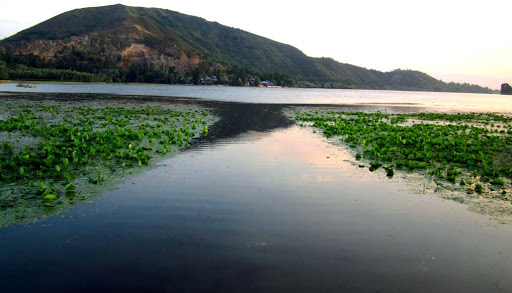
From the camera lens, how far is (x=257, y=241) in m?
7.50

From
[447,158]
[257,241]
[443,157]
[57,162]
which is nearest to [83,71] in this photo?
[57,162]

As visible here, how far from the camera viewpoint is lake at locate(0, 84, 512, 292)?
5.99 meters

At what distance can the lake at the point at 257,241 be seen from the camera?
5988mm

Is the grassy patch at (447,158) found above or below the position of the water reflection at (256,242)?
above

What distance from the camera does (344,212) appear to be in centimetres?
964

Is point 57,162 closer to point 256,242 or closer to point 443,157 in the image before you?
point 256,242

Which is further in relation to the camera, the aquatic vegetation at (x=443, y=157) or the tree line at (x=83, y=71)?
the tree line at (x=83, y=71)

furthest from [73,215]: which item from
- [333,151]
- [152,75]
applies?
[152,75]

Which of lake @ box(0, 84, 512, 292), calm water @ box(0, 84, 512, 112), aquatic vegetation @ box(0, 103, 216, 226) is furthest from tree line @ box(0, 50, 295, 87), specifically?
lake @ box(0, 84, 512, 292)

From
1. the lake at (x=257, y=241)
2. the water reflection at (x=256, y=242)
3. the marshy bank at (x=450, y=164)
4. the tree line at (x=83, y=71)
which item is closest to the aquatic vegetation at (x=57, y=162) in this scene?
the lake at (x=257, y=241)

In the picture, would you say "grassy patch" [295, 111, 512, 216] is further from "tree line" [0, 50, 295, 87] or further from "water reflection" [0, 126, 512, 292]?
"tree line" [0, 50, 295, 87]

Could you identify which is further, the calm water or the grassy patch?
the calm water

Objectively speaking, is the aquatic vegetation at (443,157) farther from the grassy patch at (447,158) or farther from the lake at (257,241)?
the lake at (257,241)

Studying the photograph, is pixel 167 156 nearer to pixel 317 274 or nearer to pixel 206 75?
pixel 317 274
